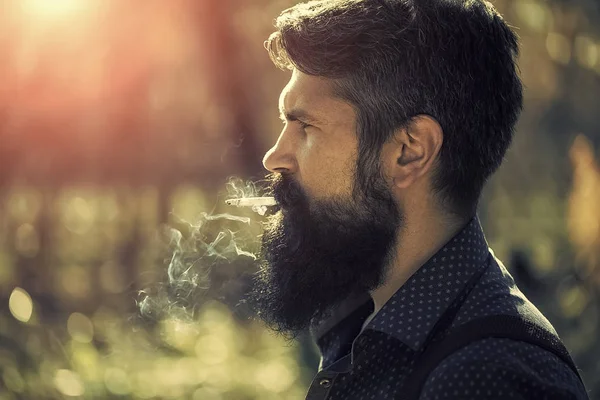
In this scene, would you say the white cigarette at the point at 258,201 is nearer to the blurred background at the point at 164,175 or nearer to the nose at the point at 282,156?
the nose at the point at 282,156

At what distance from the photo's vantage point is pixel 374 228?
2.06 m

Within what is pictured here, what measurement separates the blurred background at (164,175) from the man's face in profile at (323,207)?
1936mm

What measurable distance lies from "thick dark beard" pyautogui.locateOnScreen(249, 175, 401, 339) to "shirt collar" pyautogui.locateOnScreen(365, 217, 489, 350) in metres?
0.16

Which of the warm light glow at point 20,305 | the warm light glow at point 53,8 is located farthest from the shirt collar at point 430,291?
the warm light glow at point 53,8

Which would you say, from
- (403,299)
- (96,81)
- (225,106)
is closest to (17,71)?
(96,81)

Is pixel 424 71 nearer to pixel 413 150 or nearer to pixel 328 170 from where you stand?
pixel 413 150

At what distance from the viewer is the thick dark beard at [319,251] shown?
2.05 meters

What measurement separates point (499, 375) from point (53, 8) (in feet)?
11.8

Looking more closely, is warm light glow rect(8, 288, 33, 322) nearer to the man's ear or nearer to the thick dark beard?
the thick dark beard

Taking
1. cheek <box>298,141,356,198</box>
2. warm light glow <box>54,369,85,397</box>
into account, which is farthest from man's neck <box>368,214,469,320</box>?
warm light glow <box>54,369,85,397</box>

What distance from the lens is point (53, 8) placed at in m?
4.58

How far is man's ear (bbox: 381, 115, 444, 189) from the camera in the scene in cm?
200

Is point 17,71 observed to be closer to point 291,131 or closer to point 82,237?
point 82,237

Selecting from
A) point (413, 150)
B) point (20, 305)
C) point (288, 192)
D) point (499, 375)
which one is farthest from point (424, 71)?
point (20, 305)
